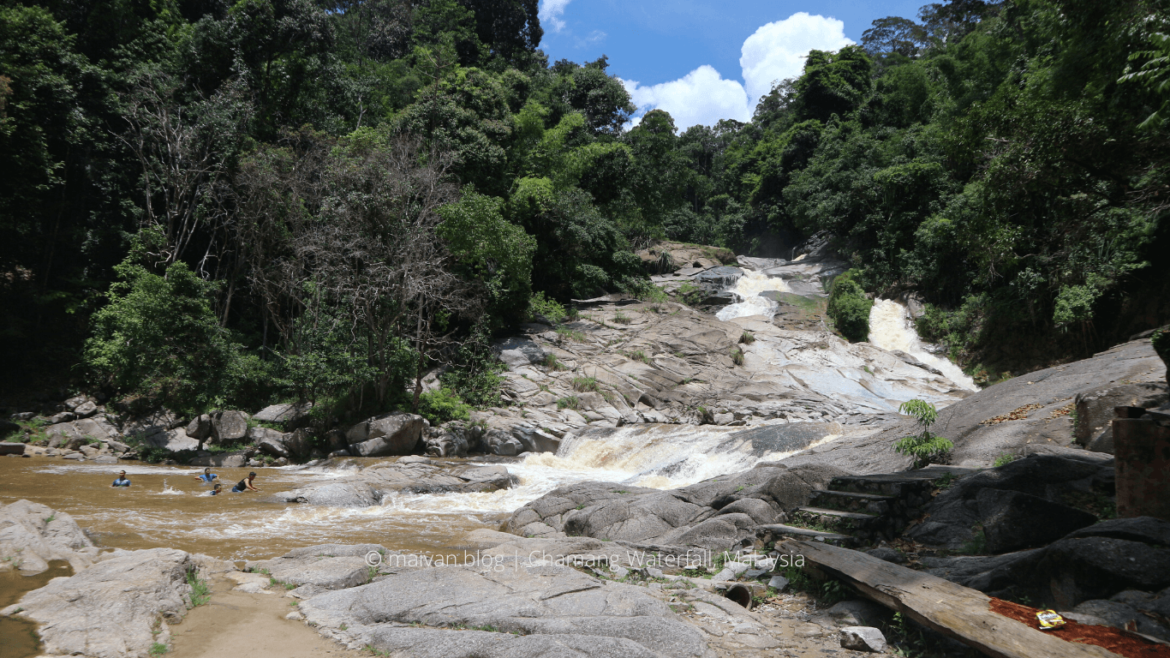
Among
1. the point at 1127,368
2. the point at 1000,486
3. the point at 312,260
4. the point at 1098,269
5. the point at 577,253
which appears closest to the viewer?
the point at 1000,486

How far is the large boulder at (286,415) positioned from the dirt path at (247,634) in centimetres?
1366

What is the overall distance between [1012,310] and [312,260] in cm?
2474

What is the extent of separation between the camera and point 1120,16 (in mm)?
6520

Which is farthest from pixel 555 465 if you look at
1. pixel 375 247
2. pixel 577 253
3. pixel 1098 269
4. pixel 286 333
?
pixel 1098 269

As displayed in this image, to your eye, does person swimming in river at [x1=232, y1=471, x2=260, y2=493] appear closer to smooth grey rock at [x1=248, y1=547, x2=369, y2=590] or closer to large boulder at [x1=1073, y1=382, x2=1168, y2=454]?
smooth grey rock at [x1=248, y1=547, x2=369, y2=590]

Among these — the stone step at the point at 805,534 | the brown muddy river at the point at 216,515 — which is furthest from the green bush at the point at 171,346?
the stone step at the point at 805,534

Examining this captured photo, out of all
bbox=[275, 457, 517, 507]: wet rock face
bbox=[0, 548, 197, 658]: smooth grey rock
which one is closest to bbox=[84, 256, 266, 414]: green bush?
bbox=[275, 457, 517, 507]: wet rock face

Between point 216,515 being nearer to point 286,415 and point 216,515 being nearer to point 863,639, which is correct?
point 286,415

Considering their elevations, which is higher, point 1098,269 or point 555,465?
point 1098,269

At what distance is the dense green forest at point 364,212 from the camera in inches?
562

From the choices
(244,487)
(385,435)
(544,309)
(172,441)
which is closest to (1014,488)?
(244,487)

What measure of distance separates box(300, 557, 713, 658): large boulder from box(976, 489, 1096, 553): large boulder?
10.2 ft

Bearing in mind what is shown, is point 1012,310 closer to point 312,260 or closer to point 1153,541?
point 1153,541

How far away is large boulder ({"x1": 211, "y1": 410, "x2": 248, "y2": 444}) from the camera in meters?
17.0
